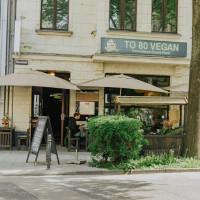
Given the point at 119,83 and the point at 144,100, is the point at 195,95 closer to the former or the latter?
the point at 144,100

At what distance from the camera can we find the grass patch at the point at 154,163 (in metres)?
10.3

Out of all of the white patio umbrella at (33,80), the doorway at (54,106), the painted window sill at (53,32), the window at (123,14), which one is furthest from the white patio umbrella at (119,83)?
the doorway at (54,106)

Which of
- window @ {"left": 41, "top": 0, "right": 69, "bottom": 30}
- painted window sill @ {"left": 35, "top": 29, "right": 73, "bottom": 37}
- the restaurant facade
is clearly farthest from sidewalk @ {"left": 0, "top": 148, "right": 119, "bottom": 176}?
window @ {"left": 41, "top": 0, "right": 69, "bottom": 30}

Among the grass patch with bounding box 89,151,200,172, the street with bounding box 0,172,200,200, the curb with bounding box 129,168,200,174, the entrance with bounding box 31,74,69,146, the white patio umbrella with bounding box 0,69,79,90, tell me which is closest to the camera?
the street with bounding box 0,172,200,200

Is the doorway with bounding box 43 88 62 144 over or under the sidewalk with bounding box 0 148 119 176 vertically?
over

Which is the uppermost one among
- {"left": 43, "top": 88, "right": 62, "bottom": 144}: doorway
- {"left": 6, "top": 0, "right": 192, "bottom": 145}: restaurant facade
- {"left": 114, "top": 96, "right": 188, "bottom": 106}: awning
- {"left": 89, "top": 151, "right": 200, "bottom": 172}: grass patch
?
{"left": 6, "top": 0, "right": 192, "bottom": 145}: restaurant facade

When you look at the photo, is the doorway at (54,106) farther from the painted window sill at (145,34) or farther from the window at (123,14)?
the window at (123,14)

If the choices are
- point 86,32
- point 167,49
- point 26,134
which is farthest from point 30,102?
point 167,49

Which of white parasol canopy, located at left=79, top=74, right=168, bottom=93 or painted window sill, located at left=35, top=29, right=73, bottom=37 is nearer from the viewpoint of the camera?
white parasol canopy, located at left=79, top=74, right=168, bottom=93

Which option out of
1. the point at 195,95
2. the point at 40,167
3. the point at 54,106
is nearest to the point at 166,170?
the point at 195,95

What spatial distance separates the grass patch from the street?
495 millimetres

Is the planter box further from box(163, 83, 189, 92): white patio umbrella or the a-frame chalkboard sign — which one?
box(163, 83, 189, 92): white patio umbrella

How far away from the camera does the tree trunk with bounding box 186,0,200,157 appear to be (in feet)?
36.4

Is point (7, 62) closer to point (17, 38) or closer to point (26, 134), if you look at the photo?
point (17, 38)
